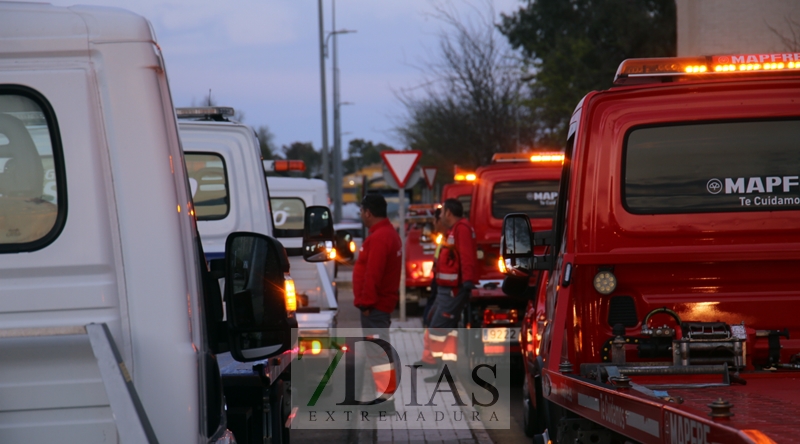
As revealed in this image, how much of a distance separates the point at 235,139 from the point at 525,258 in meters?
2.56

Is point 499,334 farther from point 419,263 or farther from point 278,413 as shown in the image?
point 419,263

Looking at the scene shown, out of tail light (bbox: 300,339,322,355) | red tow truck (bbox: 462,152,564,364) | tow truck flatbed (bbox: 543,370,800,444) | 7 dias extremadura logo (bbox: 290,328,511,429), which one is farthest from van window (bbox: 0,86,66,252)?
red tow truck (bbox: 462,152,564,364)

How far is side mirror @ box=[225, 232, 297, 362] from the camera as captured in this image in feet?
9.32

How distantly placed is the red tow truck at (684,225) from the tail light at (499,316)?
464 cm

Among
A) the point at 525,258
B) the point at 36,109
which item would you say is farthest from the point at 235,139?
the point at 36,109

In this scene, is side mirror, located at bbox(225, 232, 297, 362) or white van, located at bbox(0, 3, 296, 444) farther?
side mirror, located at bbox(225, 232, 297, 362)

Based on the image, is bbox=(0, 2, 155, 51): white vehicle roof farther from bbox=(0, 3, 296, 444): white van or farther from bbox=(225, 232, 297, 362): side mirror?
bbox=(225, 232, 297, 362): side mirror

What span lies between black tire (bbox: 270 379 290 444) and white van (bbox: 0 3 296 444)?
234 centimetres

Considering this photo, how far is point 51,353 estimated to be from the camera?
7.70 feet

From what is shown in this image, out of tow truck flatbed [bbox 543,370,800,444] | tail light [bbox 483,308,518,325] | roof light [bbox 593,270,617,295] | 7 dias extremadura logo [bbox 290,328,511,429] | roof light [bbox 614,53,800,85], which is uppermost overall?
roof light [bbox 614,53,800,85]

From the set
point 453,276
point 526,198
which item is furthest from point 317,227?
point 526,198

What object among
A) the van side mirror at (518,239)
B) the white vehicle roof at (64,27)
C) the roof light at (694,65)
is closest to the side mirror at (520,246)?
the van side mirror at (518,239)

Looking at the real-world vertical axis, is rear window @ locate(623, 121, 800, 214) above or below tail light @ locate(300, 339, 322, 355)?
above

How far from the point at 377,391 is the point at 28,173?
20.9 feet
